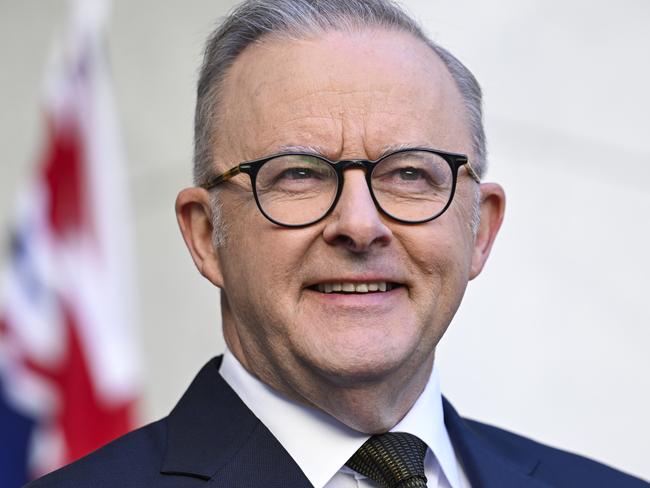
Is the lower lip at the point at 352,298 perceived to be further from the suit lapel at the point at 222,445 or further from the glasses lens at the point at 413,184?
the suit lapel at the point at 222,445

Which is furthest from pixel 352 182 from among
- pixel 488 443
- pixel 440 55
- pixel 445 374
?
pixel 445 374

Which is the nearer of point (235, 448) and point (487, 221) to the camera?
point (235, 448)

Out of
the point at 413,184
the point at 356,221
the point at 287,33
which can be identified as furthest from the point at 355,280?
the point at 287,33

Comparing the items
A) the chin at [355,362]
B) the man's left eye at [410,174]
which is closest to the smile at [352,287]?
the chin at [355,362]

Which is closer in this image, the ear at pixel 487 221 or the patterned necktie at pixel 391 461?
the patterned necktie at pixel 391 461

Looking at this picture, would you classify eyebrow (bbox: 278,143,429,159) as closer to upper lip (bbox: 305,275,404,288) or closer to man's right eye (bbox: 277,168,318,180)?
man's right eye (bbox: 277,168,318,180)

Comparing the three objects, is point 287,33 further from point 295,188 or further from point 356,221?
point 356,221

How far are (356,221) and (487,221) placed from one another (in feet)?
1.99

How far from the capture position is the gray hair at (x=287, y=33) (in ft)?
8.46

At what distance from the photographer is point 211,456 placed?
244cm

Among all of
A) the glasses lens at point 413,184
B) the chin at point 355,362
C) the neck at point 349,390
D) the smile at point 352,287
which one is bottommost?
the neck at point 349,390

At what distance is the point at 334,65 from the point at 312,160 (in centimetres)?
23

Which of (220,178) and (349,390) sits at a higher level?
(220,178)

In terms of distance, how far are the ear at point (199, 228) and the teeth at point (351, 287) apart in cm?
32
